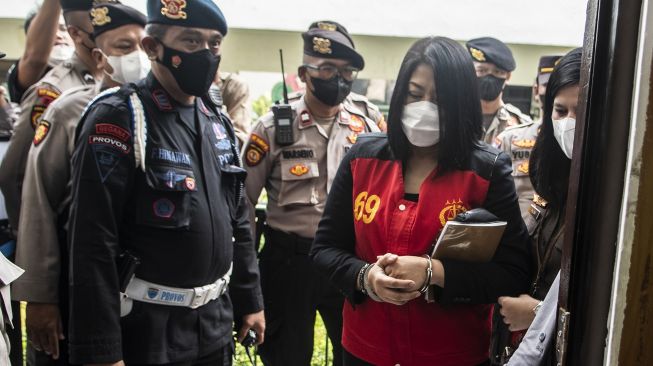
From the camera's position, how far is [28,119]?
291cm

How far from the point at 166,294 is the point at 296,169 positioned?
135cm

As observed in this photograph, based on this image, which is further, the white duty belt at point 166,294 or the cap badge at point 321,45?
the cap badge at point 321,45

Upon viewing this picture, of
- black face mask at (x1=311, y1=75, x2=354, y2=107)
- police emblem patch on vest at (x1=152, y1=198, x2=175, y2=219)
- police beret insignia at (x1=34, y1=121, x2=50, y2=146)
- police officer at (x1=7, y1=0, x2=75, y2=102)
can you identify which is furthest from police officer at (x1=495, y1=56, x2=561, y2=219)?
police officer at (x1=7, y1=0, x2=75, y2=102)

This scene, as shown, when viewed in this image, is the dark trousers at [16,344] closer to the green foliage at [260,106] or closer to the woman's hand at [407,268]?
the woman's hand at [407,268]

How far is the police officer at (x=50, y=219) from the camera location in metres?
2.21

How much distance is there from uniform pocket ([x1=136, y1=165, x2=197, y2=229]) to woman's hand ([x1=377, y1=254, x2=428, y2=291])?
0.72 meters

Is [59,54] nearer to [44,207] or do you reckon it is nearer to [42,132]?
[42,132]

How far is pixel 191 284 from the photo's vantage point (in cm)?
210

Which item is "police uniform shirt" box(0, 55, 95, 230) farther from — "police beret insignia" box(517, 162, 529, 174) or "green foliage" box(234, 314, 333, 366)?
"police beret insignia" box(517, 162, 529, 174)

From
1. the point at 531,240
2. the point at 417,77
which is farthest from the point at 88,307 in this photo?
the point at 531,240

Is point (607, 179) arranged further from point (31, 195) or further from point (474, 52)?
point (474, 52)

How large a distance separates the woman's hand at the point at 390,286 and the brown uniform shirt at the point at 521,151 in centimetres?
155

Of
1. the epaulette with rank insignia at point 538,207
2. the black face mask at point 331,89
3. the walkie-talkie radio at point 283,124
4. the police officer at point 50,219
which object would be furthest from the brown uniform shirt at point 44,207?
the epaulette with rank insignia at point 538,207

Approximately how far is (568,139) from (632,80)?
1.25 meters
